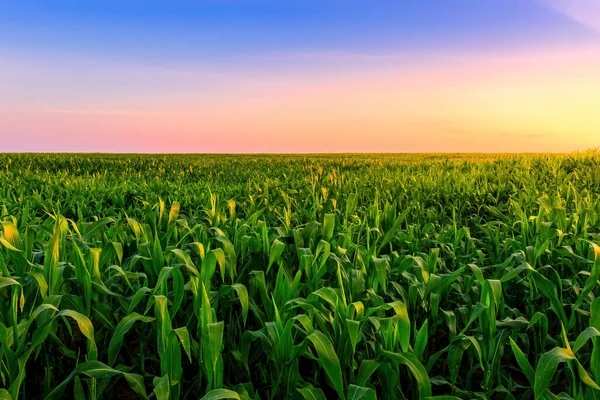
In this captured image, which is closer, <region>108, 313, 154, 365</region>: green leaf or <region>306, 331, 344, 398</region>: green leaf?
<region>306, 331, 344, 398</region>: green leaf

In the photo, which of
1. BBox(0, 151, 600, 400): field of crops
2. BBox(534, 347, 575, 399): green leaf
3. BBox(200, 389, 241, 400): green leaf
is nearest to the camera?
BBox(200, 389, 241, 400): green leaf

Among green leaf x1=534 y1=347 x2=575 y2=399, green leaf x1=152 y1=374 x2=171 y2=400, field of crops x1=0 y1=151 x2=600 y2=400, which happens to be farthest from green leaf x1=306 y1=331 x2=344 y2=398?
green leaf x1=534 y1=347 x2=575 y2=399

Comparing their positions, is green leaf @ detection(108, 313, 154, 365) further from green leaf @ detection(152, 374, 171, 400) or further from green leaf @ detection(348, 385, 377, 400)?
green leaf @ detection(348, 385, 377, 400)

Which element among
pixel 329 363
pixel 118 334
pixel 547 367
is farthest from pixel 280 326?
pixel 547 367

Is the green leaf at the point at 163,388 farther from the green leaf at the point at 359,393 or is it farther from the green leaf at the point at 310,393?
the green leaf at the point at 359,393

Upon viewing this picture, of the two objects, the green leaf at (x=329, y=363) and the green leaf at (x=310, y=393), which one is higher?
the green leaf at (x=329, y=363)

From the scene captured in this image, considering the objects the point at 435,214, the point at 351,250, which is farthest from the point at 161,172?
the point at 351,250

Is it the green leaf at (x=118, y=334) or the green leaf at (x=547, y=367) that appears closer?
the green leaf at (x=547, y=367)

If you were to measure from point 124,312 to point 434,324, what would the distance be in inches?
57.9

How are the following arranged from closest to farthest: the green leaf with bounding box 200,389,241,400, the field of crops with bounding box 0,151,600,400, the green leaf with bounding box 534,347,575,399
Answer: the green leaf with bounding box 200,389,241,400
the green leaf with bounding box 534,347,575,399
the field of crops with bounding box 0,151,600,400

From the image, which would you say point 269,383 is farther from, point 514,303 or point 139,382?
point 514,303

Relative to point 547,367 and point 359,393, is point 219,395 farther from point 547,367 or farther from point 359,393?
point 547,367

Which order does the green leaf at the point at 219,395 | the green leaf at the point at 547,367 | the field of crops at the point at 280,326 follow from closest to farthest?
the green leaf at the point at 219,395, the green leaf at the point at 547,367, the field of crops at the point at 280,326

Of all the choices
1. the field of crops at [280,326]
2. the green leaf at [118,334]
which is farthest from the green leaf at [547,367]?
the green leaf at [118,334]
